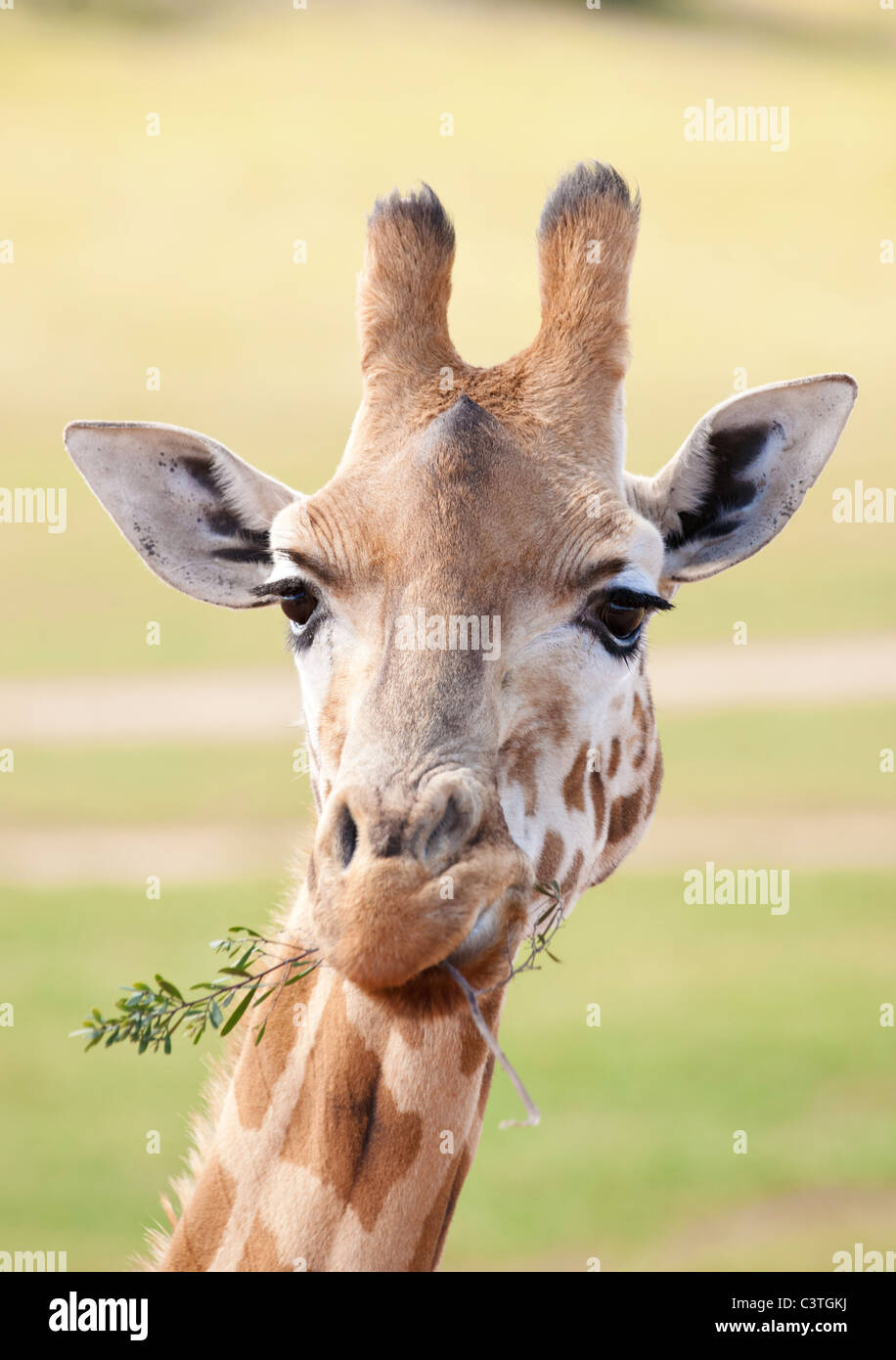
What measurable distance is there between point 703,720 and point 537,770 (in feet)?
82.8

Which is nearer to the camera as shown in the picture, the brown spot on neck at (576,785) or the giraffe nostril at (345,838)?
the giraffe nostril at (345,838)

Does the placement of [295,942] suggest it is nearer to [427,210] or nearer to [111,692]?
[427,210]

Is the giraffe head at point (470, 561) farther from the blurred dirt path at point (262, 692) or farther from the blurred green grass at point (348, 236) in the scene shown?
the blurred green grass at point (348, 236)

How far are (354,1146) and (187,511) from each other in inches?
92.4

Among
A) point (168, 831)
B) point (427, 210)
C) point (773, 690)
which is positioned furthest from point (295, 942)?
point (773, 690)

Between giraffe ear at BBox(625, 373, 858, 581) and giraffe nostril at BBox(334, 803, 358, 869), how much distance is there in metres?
1.98

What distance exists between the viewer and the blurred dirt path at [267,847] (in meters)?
22.4

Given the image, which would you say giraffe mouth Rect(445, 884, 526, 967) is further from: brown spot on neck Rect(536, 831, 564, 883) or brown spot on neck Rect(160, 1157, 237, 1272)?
brown spot on neck Rect(160, 1157, 237, 1272)

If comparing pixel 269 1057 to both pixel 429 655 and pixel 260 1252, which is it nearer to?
pixel 260 1252

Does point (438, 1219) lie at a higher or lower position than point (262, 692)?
lower

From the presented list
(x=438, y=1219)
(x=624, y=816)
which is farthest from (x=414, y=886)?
(x=624, y=816)

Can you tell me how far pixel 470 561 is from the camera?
14.2ft

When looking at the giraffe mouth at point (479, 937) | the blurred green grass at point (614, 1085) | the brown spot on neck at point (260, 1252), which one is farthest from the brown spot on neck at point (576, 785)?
the blurred green grass at point (614, 1085)

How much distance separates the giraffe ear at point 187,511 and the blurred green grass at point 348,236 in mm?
28808
